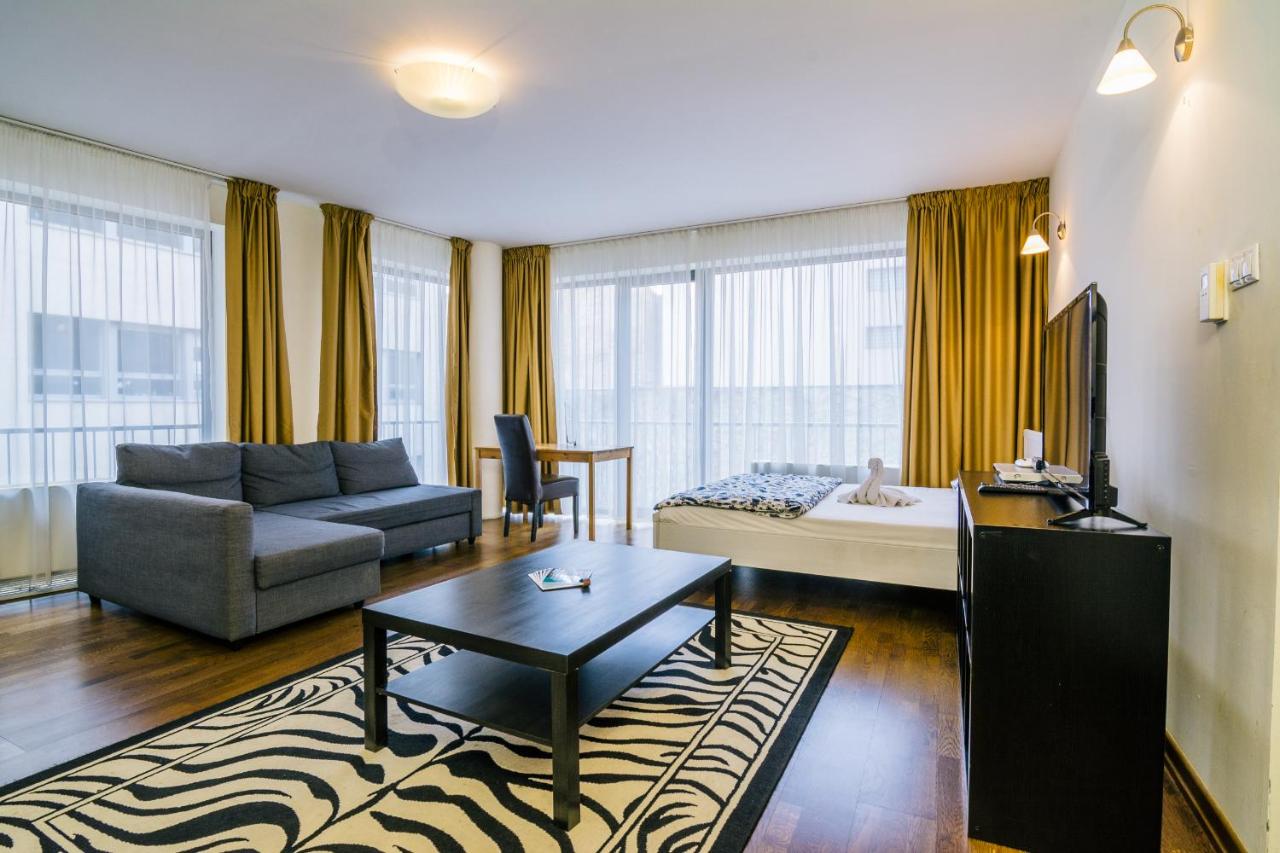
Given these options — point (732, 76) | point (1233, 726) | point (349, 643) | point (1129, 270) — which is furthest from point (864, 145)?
point (349, 643)

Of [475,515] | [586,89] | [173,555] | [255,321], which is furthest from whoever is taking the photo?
[475,515]

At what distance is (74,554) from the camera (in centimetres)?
357

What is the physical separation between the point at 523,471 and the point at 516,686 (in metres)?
2.96

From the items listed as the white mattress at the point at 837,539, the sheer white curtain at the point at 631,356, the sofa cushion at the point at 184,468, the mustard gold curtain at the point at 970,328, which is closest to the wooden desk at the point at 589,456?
the sheer white curtain at the point at 631,356

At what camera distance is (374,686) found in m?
1.83

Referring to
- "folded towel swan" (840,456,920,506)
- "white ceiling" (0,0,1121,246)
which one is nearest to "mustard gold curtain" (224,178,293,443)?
"white ceiling" (0,0,1121,246)

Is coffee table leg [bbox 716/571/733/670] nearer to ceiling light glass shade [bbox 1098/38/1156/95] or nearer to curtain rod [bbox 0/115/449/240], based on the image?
ceiling light glass shade [bbox 1098/38/1156/95]

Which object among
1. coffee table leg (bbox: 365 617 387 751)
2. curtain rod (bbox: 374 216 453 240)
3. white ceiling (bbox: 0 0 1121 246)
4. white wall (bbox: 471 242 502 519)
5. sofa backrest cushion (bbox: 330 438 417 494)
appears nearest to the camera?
coffee table leg (bbox: 365 617 387 751)

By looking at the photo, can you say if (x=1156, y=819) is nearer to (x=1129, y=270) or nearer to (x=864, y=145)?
(x=1129, y=270)

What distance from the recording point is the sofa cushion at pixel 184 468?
3254 mm

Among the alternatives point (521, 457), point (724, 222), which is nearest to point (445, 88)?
point (521, 457)

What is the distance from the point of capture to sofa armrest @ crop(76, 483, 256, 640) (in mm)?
2580

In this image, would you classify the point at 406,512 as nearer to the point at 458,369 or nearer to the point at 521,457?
the point at 521,457

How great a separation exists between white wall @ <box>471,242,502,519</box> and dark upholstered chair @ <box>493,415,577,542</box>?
987 millimetres
